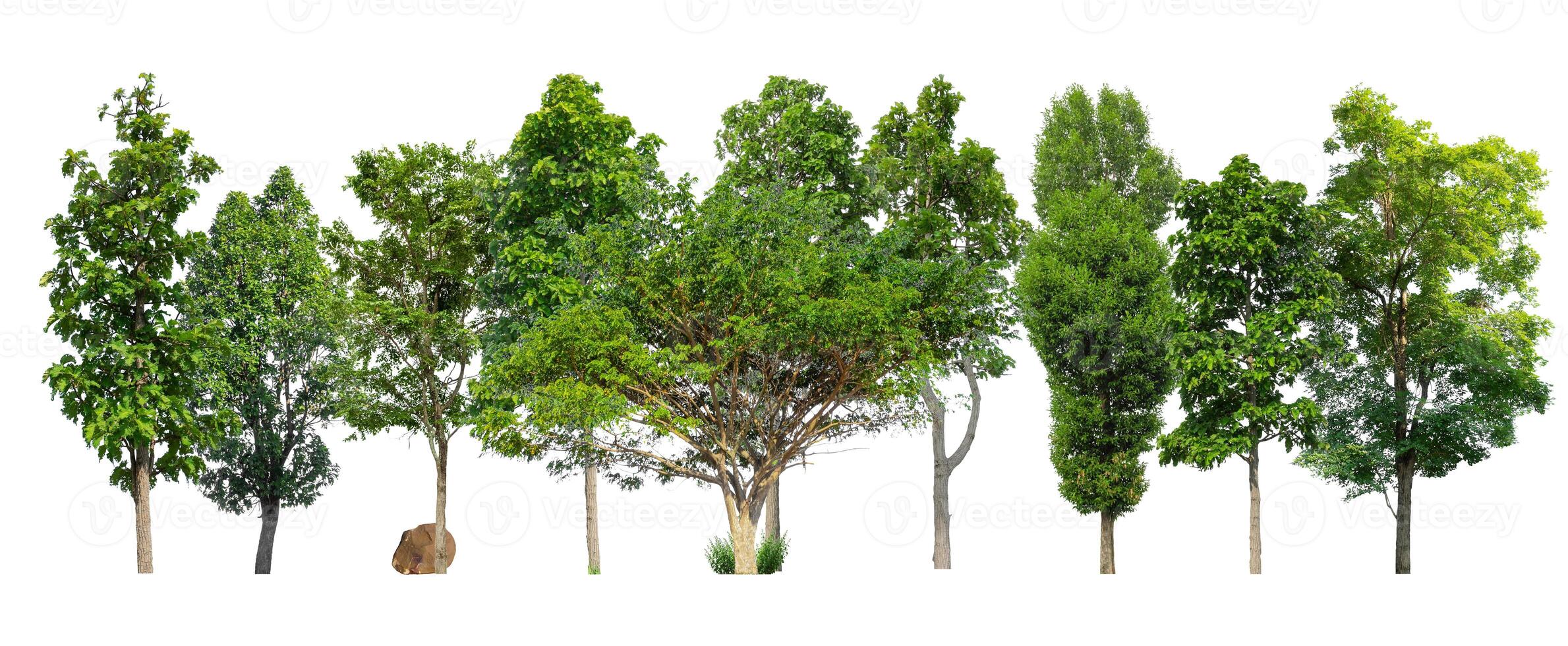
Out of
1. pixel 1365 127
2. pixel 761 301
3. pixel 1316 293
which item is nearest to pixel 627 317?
pixel 761 301

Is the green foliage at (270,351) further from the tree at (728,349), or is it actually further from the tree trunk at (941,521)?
the tree trunk at (941,521)

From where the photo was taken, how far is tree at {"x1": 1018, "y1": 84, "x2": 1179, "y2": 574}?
2636cm

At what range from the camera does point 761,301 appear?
23.0 m

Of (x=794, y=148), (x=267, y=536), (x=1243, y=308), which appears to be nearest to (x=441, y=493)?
(x=267, y=536)

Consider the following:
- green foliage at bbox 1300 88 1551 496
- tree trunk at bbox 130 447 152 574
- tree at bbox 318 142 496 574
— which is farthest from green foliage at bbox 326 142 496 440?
green foliage at bbox 1300 88 1551 496

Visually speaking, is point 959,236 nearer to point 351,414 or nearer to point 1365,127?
point 1365,127

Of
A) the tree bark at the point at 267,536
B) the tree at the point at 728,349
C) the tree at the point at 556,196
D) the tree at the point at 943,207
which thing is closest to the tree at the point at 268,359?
the tree bark at the point at 267,536

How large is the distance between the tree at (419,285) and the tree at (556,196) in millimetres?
997

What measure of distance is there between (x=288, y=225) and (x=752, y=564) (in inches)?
554

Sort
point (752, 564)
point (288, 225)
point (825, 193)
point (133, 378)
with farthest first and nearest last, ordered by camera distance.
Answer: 1. point (288, 225)
2. point (825, 193)
3. point (752, 564)
4. point (133, 378)

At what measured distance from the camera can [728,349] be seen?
22.7 m

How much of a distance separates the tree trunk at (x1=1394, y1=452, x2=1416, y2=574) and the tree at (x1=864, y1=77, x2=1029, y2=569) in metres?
8.09

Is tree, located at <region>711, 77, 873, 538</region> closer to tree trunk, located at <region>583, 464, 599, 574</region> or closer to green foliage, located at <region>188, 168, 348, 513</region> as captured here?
tree trunk, located at <region>583, 464, 599, 574</region>

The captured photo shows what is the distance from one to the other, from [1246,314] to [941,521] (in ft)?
25.3
